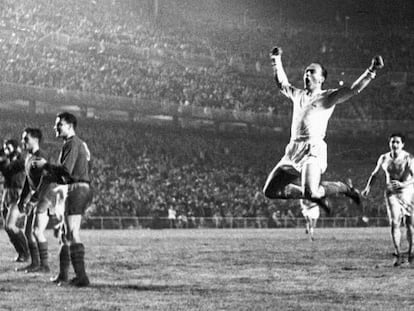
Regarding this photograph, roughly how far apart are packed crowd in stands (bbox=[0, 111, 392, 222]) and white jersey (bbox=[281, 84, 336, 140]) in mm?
22431

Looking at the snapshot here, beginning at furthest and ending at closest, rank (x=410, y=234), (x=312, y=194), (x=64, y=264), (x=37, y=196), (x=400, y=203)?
(x=410, y=234) → (x=400, y=203) → (x=37, y=196) → (x=64, y=264) → (x=312, y=194)

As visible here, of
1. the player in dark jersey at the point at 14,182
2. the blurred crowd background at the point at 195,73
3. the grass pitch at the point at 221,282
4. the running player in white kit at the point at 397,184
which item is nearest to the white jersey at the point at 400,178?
the running player in white kit at the point at 397,184

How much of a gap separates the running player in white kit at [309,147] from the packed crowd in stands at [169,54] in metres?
32.8

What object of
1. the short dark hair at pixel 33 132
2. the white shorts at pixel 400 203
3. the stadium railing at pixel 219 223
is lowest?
the stadium railing at pixel 219 223

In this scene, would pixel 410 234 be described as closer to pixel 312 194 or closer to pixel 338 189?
pixel 338 189

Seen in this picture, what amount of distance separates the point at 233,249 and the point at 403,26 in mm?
43904

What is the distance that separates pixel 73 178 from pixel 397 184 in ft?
18.7

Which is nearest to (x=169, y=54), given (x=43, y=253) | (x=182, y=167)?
(x=182, y=167)

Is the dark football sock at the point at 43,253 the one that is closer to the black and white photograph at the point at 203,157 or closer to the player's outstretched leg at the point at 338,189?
the black and white photograph at the point at 203,157

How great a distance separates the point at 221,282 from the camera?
1002cm

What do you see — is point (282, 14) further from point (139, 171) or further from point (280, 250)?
point (280, 250)

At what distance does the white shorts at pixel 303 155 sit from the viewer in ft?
29.6

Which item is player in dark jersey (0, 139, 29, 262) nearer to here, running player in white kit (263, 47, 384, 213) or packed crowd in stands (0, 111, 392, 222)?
running player in white kit (263, 47, 384, 213)

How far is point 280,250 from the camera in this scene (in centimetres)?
1695
